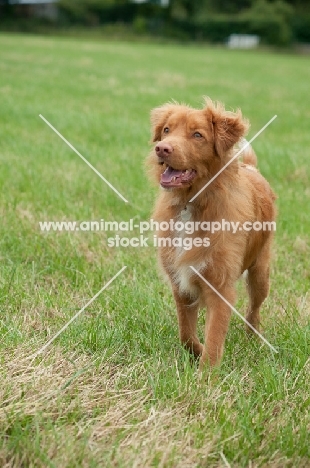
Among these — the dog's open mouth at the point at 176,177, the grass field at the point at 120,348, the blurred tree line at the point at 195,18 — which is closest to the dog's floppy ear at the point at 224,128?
the dog's open mouth at the point at 176,177

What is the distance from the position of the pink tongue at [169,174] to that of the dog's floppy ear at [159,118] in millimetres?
415

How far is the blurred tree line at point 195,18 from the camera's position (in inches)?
2183

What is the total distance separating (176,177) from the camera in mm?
A: 3373

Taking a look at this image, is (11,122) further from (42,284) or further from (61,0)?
(61,0)

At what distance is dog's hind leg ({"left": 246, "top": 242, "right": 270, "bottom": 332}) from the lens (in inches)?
163

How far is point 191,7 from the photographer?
197ft

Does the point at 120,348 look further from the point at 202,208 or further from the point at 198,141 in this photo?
the point at 198,141

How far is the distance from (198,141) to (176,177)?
0.80ft

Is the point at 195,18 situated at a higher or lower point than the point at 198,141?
lower

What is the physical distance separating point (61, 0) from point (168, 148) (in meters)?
58.3

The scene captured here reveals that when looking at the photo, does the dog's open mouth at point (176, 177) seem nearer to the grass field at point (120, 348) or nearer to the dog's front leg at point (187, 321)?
the dog's front leg at point (187, 321)

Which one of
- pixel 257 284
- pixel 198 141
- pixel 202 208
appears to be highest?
pixel 198 141

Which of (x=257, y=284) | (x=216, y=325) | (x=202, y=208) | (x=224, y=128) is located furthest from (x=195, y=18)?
(x=216, y=325)

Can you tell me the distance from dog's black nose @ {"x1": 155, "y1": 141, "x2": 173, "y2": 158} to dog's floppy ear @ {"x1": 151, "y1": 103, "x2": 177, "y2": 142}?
477 mm
